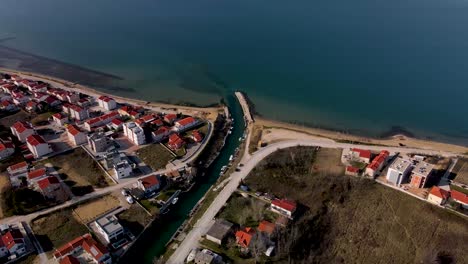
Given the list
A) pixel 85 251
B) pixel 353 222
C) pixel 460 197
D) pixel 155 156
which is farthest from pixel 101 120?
pixel 460 197

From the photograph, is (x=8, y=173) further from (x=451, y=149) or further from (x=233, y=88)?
(x=451, y=149)

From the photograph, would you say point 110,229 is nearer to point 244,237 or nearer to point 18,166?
point 244,237

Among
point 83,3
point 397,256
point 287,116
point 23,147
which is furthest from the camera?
point 83,3

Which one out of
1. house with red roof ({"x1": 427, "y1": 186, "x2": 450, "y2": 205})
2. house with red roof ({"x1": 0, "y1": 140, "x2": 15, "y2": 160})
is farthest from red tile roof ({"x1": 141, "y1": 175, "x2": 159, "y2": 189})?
house with red roof ({"x1": 427, "y1": 186, "x2": 450, "y2": 205})

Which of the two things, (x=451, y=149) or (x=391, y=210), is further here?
(x=451, y=149)

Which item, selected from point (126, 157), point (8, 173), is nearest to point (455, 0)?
point (126, 157)

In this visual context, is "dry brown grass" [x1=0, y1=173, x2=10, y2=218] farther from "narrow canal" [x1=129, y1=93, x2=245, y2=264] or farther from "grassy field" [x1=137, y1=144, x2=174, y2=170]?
"narrow canal" [x1=129, y1=93, x2=245, y2=264]
